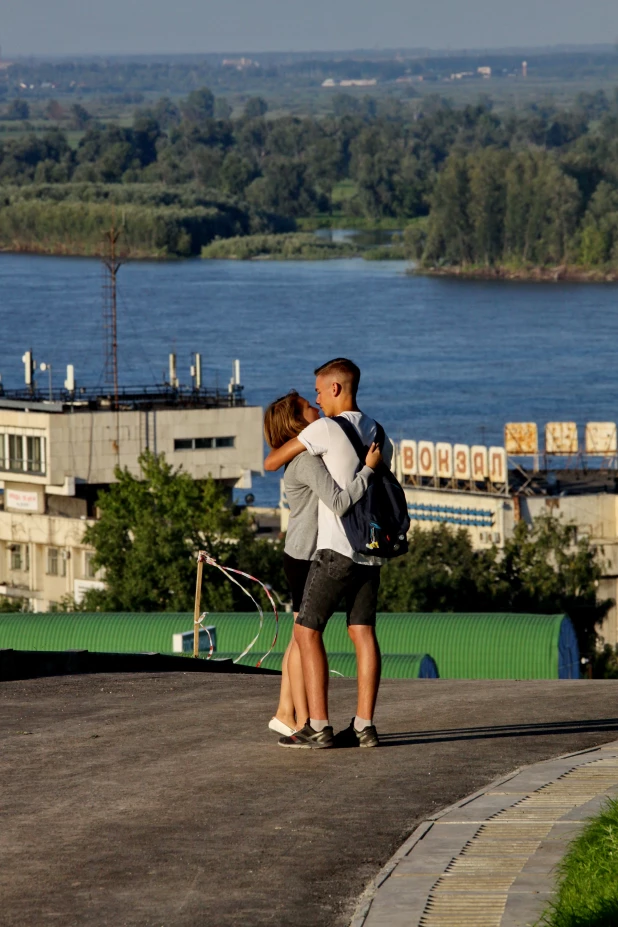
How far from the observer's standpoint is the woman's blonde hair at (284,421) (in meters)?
9.61

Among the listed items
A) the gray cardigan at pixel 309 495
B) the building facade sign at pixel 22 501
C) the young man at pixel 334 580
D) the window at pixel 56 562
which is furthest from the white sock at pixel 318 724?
the building facade sign at pixel 22 501

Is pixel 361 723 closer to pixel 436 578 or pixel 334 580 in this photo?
pixel 334 580

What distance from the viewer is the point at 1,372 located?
118 meters

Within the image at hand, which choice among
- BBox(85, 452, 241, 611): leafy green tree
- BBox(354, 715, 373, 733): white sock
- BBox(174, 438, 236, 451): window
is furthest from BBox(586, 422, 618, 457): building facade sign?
BBox(354, 715, 373, 733): white sock

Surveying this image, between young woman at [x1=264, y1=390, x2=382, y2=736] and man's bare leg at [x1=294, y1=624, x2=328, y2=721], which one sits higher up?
young woman at [x1=264, y1=390, x2=382, y2=736]

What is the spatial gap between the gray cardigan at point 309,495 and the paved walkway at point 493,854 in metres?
1.50

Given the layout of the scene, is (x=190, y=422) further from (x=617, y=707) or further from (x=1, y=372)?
(x=617, y=707)

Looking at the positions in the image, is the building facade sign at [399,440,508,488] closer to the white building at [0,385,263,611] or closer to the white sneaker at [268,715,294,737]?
the white building at [0,385,263,611]

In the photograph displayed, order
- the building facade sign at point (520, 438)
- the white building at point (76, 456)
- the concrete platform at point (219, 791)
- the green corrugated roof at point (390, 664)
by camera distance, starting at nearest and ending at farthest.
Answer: the concrete platform at point (219, 791) < the green corrugated roof at point (390, 664) < the white building at point (76, 456) < the building facade sign at point (520, 438)

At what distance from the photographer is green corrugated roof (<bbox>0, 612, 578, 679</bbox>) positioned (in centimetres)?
2411

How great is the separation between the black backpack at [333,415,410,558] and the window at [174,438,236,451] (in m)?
77.1

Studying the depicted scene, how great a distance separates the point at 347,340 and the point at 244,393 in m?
30.1

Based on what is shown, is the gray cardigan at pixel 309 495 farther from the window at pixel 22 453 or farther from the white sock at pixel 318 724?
the window at pixel 22 453

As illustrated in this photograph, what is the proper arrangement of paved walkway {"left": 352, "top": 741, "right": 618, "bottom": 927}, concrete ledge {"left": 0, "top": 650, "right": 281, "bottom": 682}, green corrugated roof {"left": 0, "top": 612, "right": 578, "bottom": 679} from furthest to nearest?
green corrugated roof {"left": 0, "top": 612, "right": 578, "bottom": 679}, concrete ledge {"left": 0, "top": 650, "right": 281, "bottom": 682}, paved walkway {"left": 352, "top": 741, "right": 618, "bottom": 927}
